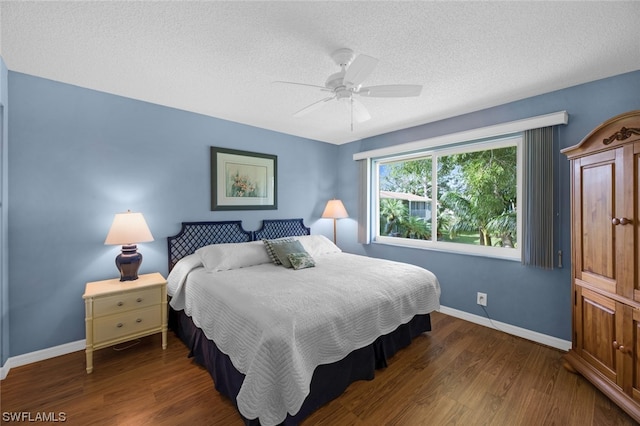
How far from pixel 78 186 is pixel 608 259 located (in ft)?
14.4

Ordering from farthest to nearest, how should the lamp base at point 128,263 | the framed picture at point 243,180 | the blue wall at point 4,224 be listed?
the framed picture at point 243,180
the lamp base at point 128,263
the blue wall at point 4,224

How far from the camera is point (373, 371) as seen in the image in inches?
82.0

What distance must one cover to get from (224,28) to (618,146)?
2716 mm

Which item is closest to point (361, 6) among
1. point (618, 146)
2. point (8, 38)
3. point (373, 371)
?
point (618, 146)

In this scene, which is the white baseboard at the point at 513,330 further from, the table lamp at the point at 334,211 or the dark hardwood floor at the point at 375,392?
the table lamp at the point at 334,211

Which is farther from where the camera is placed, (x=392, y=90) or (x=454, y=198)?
(x=454, y=198)

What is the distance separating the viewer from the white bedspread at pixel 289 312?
4.77ft

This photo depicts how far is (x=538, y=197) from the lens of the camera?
2590 mm

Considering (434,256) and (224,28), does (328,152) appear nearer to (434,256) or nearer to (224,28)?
(434,256)

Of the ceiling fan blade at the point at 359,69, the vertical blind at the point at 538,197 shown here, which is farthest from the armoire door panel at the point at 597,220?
the ceiling fan blade at the point at 359,69

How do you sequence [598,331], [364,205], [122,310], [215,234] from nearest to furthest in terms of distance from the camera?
1. [598,331]
2. [122,310]
3. [215,234]
4. [364,205]

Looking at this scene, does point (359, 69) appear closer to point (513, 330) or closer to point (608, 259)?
point (608, 259)

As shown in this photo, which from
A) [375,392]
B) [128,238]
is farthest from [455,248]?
[128,238]

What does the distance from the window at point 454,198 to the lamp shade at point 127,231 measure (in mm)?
3168
